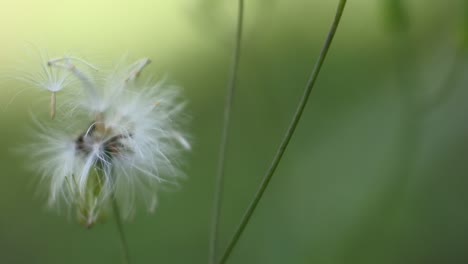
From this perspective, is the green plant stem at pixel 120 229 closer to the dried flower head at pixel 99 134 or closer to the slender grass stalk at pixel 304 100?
the dried flower head at pixel 99 134

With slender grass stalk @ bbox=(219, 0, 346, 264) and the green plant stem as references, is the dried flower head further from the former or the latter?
slender grass stalk @ bbox=(219, 0, 346, 264)

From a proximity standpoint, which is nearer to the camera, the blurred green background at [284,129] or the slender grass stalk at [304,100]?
the slender grass stalk at [304,100]

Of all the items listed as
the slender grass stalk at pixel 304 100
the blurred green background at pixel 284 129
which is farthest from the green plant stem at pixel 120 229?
the blurred green background at pixel 284 129

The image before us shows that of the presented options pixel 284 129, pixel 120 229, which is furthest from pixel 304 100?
pixel 284 129

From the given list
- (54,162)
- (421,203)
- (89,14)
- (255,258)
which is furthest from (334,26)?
(89,14)

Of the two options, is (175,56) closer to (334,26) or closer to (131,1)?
(131,1)

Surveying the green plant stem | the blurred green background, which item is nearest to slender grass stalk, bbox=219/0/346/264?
the green plant stem
